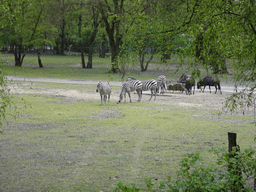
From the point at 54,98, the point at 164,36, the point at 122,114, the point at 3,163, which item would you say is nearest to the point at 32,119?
the point at 122,114

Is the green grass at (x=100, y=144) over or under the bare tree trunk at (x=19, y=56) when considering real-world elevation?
under

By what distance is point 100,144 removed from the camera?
35.9 ft

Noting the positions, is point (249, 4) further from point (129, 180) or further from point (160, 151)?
point (160, 151)

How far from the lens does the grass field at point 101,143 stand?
25.9 ft

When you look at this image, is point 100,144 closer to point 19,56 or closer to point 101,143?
point 101,143

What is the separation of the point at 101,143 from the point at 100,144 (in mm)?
150

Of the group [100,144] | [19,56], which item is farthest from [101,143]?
[19,56]

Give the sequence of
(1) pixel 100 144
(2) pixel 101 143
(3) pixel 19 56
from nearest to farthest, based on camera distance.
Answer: (1) pixel 100 144 → (2) pixel 101 143 → (3) pixel 19 56

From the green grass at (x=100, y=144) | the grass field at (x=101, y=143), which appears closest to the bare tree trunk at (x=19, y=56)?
the grass field at (x=101, y=143)

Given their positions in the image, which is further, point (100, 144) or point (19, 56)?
point (19, 56)

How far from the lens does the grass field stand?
7.90 meters

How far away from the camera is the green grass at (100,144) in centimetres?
786

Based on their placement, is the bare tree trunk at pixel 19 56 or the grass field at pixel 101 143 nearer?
the grass field at pixel 101 143

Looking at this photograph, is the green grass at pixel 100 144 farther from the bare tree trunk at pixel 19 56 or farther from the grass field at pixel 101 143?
the bare tree trunk at pixel 19 56
